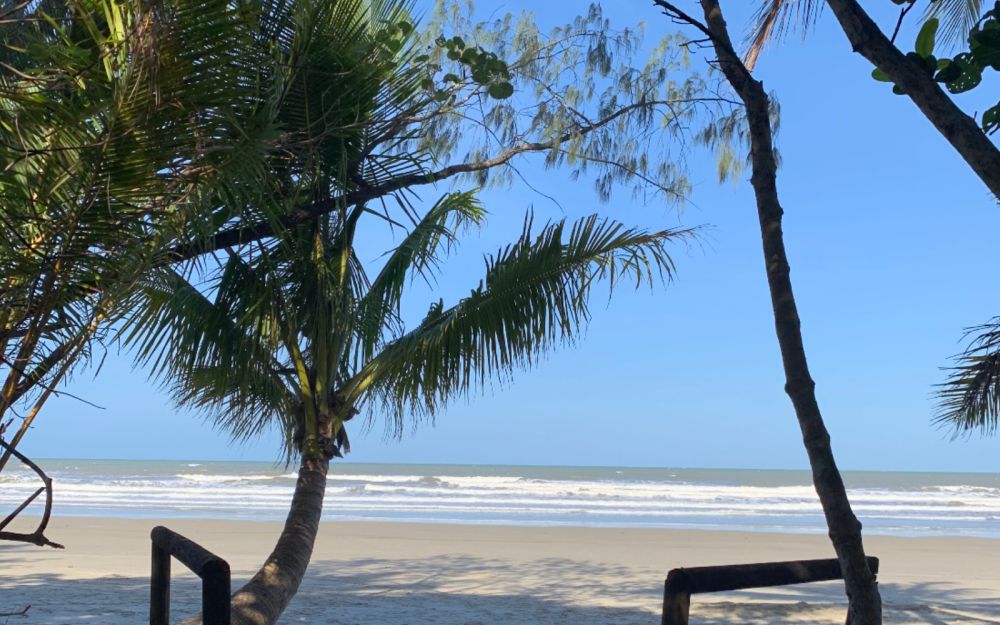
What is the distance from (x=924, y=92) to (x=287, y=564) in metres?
4.07

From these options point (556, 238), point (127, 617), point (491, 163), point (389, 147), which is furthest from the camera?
point (127, 617)

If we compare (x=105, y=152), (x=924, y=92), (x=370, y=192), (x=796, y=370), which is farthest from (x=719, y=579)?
(x=370, y=192)

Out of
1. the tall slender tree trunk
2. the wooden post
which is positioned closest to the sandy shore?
the wooden post

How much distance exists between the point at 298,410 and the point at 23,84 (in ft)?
10.7

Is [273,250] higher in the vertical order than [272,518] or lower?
higher

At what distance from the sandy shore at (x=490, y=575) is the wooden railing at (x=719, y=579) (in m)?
4.21

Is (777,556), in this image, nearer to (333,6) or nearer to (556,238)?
(556,238)

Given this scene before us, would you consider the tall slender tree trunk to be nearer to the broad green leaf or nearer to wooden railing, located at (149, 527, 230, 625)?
the broad green leaf

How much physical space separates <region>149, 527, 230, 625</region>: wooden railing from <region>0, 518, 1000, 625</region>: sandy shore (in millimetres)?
3317

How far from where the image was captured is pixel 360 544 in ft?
44.6

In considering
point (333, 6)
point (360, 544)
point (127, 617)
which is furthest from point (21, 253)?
point (360, 544)

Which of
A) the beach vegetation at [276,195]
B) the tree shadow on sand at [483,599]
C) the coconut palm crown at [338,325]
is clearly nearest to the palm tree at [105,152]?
the beach vegetation at [276,195]

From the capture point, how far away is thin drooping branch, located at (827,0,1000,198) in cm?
182

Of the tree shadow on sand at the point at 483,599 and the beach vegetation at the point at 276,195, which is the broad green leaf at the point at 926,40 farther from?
the tree shadow on sand at the point at 483,599
